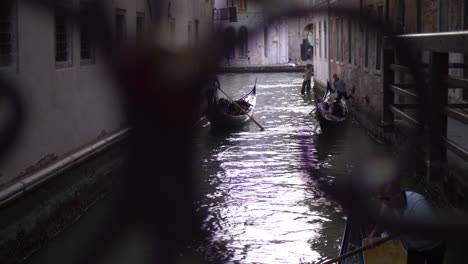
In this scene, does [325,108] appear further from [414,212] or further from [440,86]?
[414,212]

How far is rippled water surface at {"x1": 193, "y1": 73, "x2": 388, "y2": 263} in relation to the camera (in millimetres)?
3793

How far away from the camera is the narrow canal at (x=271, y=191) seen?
374 cm

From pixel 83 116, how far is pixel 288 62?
69.2ft

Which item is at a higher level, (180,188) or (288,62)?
(288,62)

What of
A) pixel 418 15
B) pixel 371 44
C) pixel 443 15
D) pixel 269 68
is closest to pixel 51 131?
pixel 443 15

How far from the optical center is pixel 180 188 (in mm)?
5867

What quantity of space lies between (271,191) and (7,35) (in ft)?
8.29

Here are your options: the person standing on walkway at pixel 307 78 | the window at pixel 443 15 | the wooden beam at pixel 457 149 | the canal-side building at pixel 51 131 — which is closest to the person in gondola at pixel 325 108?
the window at pixel 443 15

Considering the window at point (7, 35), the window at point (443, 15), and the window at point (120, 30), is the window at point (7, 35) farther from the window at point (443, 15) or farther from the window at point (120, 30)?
the window at point (443, 15)

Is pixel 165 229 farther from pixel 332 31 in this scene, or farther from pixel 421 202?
pixel 332 31

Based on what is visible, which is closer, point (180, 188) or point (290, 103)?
point (180, 188)

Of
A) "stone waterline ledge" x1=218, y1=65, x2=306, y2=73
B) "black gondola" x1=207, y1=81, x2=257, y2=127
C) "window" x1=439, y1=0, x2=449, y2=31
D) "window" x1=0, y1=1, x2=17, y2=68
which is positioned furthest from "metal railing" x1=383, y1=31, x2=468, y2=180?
"stone waterline ledge" x1=218, y1=65, x2=306, y2=73

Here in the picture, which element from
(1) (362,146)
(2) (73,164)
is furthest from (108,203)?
(1) (362,146)

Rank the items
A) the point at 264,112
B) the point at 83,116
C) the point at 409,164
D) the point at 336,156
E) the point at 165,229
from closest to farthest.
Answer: the point at 409,164
the point at 165,229
the point at 83,116
the point at 336,156
the point at 264,112
